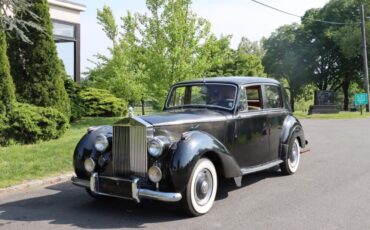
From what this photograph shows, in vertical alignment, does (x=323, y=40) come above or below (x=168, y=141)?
above

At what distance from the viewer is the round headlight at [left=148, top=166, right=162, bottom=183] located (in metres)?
5.50

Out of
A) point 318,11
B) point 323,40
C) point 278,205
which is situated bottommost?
point 278,205

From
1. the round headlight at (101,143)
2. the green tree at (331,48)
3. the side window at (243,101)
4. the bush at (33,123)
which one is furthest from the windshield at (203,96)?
the green tree at (331,48)

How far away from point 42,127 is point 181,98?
5.07 meters

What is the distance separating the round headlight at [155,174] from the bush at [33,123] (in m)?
6.31

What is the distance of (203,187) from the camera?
5867mm

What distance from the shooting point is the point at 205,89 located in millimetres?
7441

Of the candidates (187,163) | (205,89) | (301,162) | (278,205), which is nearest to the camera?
(187,163)

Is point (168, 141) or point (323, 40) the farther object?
point (323, 40)

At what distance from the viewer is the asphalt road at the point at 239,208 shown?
5348mm

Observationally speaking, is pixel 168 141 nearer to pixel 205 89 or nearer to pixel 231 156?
pixel 231 156

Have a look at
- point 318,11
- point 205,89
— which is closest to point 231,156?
point 205,89

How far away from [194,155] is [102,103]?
17.1 meters

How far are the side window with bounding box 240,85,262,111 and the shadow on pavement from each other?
1.43m
